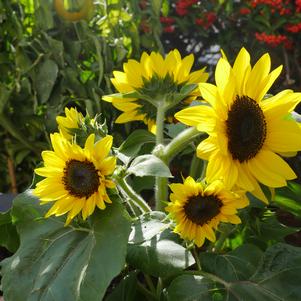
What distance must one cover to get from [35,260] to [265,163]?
0.91ft

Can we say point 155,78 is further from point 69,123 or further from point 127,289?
point 127,289

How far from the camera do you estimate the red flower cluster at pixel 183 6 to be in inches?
83.6

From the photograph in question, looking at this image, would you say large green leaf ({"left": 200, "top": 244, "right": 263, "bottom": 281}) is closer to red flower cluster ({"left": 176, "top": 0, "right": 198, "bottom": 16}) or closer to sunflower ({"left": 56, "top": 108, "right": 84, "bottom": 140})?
sunflower ({"left": 56, "top": 108, "right": 84, "bottom": 140})

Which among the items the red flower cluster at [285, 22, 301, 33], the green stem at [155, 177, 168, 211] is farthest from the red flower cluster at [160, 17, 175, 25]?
the green stem at [155, 177, 168, 211]

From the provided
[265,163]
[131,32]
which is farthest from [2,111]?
[265,163]

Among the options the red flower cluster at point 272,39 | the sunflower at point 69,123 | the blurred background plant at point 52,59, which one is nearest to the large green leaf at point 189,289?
the sunflower at point 69,123

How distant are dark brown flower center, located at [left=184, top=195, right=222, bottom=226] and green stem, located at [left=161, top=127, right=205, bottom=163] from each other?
0.23 feet

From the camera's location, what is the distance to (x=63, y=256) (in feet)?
2.15

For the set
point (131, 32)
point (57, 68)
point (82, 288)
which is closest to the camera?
point (82, 288)

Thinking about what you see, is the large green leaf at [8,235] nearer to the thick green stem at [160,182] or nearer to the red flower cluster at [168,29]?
the thick green stem at [160,182]

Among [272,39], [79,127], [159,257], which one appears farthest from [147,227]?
[272,39]

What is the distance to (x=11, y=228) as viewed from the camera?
32.2 inches

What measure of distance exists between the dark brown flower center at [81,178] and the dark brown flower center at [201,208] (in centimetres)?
11

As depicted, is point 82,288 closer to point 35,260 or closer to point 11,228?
point 35,260
